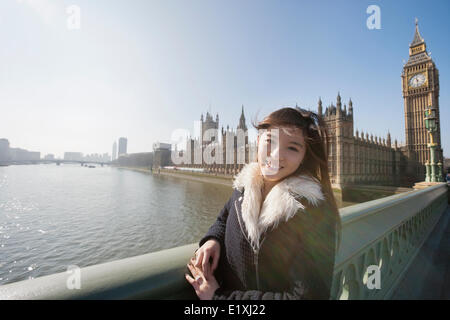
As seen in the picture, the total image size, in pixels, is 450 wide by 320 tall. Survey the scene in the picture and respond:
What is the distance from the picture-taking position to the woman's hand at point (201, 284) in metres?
0.85

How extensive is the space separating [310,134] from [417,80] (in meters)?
52.7

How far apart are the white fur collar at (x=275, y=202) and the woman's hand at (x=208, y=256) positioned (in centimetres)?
20

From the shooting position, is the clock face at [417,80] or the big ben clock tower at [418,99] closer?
the big ben clock tower at [418,99]

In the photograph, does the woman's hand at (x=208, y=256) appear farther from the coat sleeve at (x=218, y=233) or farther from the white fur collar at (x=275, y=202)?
the white fur collar at (x=275, y=202)

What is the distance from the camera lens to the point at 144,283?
2.64 ft

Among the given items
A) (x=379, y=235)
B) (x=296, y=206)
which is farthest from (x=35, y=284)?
(x=379, y=235)

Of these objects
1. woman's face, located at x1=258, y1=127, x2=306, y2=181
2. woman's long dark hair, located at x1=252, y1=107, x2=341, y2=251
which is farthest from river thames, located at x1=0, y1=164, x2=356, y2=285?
woman's long dark hair, located at x1=252, y1=107, x2=341, y2=251

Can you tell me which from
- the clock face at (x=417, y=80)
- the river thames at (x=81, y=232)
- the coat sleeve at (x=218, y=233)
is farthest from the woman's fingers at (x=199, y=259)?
the clock face at (x=417, y=80)

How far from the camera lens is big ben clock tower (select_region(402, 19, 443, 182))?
35625 mm

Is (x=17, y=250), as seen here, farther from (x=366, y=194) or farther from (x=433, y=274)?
(x=366, y=194)

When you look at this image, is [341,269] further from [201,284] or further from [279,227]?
[201,284]

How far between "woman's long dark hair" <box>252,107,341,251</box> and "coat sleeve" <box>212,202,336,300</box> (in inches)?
12.1

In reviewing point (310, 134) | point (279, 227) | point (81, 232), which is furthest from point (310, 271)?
point (81, 232)

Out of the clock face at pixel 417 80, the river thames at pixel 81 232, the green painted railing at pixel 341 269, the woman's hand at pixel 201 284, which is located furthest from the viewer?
the clock face at pixel 417 80
